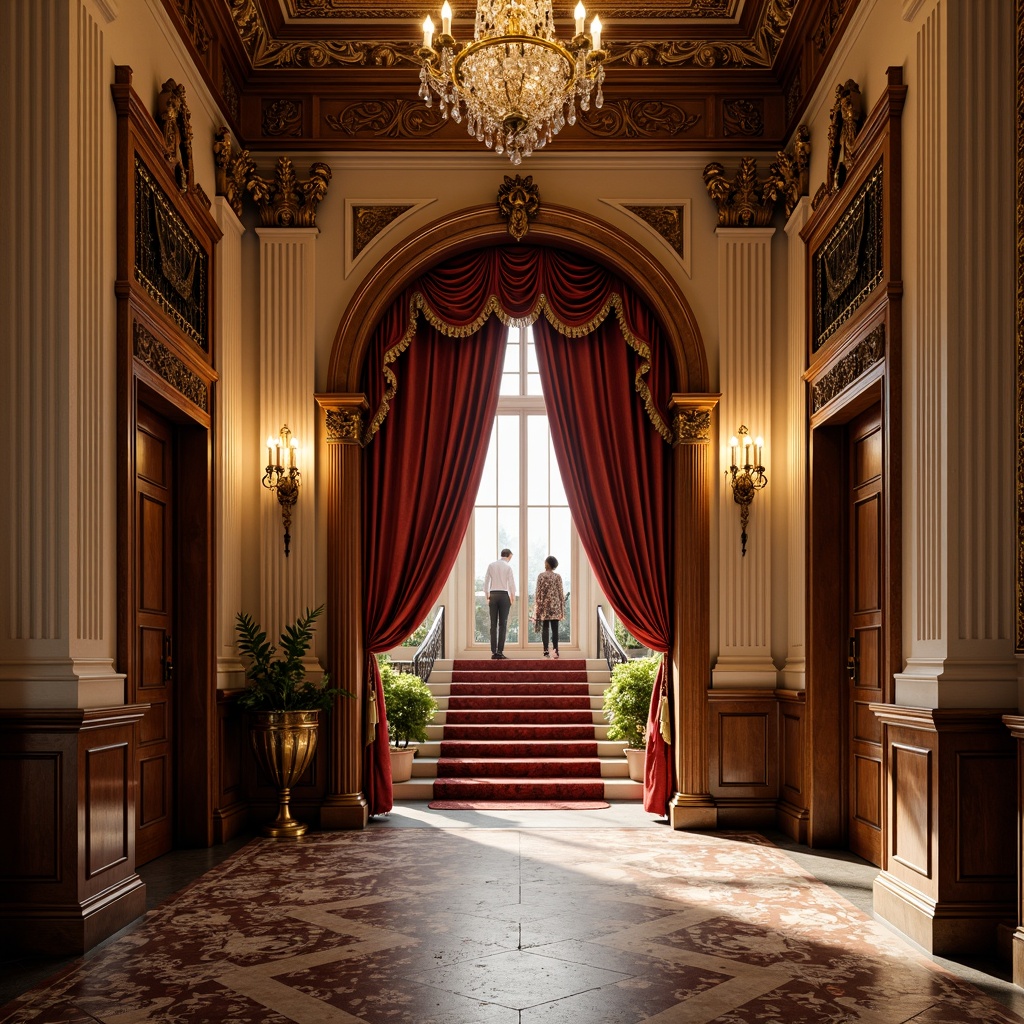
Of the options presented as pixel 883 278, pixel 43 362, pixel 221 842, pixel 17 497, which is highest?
pixel 883 278

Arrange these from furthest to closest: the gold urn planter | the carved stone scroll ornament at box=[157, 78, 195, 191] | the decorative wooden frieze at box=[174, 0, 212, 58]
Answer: the gold urn planter < the decorative wooden frieze at box=[174, 0, 212, 58] < the carved stone scroll ornament at box=[157, 78, 195, 191]

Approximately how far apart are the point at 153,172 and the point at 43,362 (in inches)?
63.9

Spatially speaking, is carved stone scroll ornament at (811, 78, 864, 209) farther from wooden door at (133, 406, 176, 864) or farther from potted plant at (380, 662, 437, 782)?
potted plant at (380, 662, 437, 782)

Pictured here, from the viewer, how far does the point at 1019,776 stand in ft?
14.9

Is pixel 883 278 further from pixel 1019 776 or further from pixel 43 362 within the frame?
pixel 43 362

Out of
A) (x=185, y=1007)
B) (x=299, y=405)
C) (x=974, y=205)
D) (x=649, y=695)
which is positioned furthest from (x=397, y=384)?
(x=185, y=1007)

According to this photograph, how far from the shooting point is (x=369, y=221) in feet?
27.7

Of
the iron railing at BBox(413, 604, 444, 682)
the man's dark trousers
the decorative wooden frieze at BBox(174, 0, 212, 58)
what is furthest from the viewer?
the man's dark trousers

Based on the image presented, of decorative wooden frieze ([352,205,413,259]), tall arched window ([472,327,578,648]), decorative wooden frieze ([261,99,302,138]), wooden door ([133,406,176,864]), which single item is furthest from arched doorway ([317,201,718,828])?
tall arched window ([472,327,578,648])

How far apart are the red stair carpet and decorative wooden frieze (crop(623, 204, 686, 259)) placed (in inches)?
169

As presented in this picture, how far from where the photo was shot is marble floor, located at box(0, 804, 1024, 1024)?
4.06m

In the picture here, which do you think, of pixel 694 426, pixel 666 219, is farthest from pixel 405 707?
pixel 666 219

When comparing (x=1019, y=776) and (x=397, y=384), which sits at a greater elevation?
(x=397, y=384)

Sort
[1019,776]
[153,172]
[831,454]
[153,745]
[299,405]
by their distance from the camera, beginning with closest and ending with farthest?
[1019,776], [153,172], [153,745], [831,454], [299,405]
